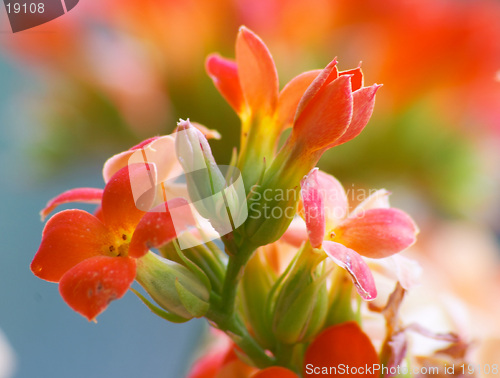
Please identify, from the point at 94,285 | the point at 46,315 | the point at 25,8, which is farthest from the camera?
the point at 46,315

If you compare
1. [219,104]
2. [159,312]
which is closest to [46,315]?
[219,104]

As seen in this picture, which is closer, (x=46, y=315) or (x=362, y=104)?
(x=362, y=104)

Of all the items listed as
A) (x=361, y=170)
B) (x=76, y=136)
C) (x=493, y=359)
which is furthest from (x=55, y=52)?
(x=493, y=359)

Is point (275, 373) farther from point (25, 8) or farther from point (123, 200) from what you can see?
point (25, 8)

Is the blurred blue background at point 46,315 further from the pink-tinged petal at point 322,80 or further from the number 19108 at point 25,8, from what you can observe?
the pink-tinged petal at point 322,80

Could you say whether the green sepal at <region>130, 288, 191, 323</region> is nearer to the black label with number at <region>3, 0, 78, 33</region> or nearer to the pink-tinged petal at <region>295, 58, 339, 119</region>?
the pink-tinged petal at <region>295, 58, 339, 119</region>

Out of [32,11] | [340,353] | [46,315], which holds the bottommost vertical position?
[46,315]

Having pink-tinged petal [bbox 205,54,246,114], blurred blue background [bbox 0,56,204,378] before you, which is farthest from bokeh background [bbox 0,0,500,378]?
pink-tinged petal [bbox 205,54,246,114]
